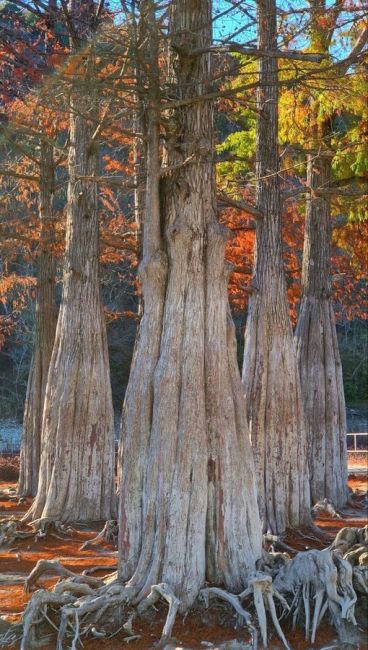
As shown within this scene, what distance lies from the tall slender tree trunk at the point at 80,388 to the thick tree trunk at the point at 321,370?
502 centimetres

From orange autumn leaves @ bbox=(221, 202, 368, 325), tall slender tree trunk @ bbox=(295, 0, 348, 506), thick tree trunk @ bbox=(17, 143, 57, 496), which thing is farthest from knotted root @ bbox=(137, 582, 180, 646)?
orange autumn leaves @ bbox=(221, 202, 368, 325)

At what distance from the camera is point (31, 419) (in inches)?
734

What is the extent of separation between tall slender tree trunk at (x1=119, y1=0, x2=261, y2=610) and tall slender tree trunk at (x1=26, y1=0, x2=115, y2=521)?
528cm

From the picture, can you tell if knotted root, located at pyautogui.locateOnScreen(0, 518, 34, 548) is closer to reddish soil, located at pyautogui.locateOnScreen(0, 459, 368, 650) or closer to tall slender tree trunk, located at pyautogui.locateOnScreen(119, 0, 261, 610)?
reddish soil, located at pyautogui.locateOnScreen(0, 459, 368, 650)

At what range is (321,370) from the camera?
60.3 ft

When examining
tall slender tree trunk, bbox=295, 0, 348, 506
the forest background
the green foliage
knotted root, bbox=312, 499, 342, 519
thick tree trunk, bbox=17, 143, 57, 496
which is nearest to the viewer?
the forest background

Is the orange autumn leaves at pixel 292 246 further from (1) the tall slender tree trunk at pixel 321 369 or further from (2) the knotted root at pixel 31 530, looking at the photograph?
(2) the knotted root at pixel 31 530

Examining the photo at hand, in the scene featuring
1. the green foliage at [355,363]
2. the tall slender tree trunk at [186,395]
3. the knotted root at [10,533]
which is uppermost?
the green foliage at [355,363]

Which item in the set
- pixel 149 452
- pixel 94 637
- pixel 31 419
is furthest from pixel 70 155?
pixel 94 637

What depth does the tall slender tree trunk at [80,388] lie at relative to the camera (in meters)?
14.9

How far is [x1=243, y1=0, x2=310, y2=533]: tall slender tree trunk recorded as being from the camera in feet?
46.6

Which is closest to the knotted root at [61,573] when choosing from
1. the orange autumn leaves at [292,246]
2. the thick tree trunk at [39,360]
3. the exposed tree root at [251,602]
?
the exposed tree root at [251,602]

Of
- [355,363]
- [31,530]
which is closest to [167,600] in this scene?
[31,530]

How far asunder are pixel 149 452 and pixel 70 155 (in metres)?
8.60
